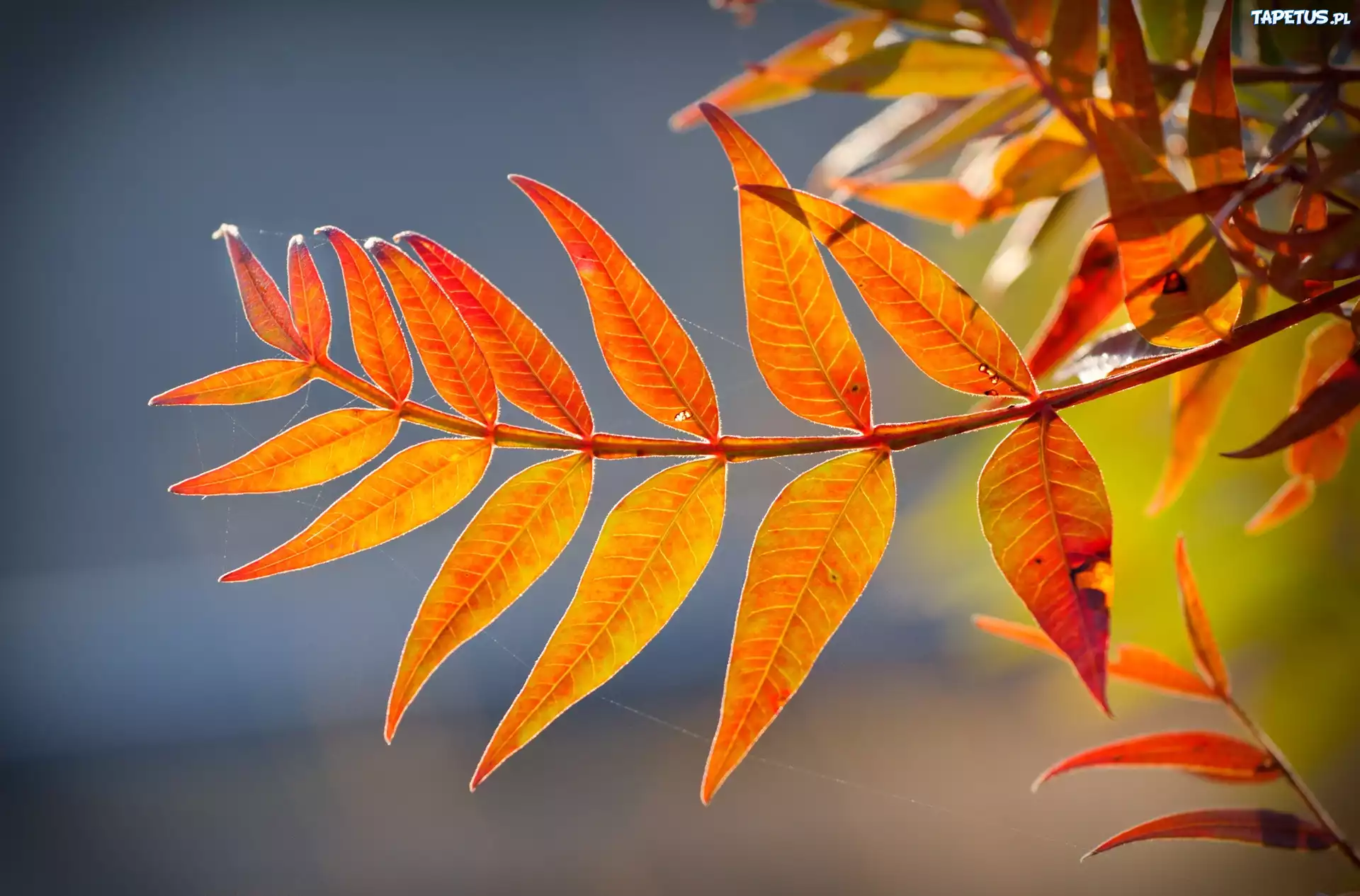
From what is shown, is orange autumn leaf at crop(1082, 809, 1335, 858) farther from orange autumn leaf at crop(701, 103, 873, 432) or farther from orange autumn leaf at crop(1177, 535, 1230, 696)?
orange autumn leaf at crop(701, 103, 873, 432)

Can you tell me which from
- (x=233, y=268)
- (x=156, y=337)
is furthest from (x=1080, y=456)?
(x=156, y=337)

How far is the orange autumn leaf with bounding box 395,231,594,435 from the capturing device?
0.39 m

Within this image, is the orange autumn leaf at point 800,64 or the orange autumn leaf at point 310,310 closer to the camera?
the orange autumn leaf at point 310,310

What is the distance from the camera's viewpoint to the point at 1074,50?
446 mm

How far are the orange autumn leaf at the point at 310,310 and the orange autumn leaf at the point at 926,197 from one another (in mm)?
333

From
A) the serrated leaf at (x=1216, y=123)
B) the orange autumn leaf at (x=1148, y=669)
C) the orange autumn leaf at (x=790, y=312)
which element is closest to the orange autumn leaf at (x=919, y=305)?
the orange autumn leaf at (x=790, y=312)

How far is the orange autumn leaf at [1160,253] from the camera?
34cm

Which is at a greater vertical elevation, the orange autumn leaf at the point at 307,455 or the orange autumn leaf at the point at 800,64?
the orange autumn leaf at the point at 800,64

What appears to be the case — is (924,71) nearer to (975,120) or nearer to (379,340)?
(975,120)

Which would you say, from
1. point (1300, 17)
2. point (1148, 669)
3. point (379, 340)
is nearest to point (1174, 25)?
point (1300, 17)

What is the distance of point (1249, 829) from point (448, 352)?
50 cm

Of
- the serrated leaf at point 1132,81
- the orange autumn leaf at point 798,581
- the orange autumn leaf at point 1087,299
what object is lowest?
the orange autumn leaf at point 798,581

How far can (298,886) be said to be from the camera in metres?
2.30

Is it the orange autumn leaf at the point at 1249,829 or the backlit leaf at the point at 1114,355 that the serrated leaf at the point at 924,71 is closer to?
the backlit leaf at the point at 1114,355
